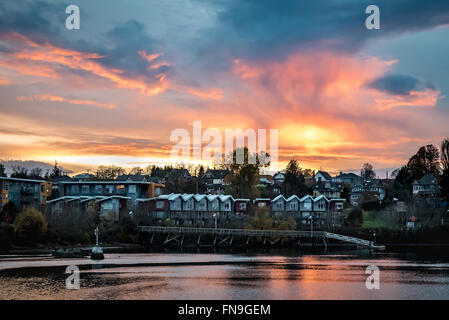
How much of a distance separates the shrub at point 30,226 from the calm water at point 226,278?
14176 mm

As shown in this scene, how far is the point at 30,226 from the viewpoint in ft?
254

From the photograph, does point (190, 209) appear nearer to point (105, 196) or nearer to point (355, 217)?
point (105, 196)

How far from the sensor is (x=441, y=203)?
107500 mm

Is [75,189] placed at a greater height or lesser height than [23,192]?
greater

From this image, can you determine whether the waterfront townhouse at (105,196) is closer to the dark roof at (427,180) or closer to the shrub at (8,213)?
the shrub at (8,213)

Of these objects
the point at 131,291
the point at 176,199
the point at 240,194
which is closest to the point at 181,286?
the point at 131,291

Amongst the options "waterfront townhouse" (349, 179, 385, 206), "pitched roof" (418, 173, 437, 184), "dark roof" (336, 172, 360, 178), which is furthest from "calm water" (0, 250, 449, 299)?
"dark roof" (336, 172, 360, 178)

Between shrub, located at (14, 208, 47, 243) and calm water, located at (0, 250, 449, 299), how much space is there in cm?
1418

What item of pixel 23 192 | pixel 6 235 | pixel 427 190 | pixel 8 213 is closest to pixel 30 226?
pixel 6 235

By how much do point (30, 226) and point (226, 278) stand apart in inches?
1583

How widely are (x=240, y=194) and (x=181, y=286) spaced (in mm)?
75329

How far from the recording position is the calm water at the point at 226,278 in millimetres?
39406

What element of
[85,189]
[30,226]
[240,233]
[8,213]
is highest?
[85,189]

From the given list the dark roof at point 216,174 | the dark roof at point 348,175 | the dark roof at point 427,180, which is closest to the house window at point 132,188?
the dark roof at point 216,174
